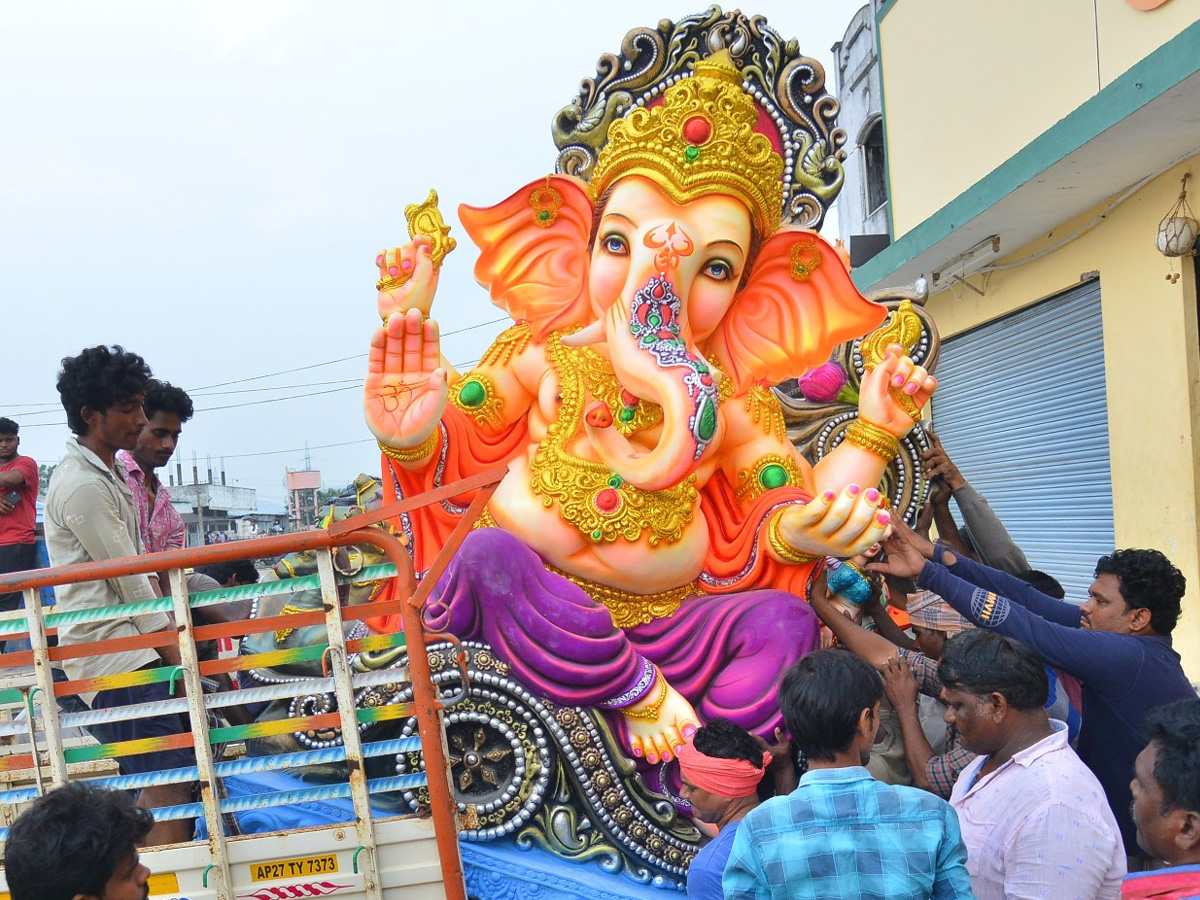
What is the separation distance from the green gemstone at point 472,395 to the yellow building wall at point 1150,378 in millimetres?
4502

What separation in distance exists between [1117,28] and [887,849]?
663 centimetres

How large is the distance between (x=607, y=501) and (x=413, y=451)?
0.66 metres

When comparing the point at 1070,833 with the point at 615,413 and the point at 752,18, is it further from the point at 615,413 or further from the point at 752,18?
the point at 752,18

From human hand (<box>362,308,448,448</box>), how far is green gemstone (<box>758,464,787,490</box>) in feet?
3.80

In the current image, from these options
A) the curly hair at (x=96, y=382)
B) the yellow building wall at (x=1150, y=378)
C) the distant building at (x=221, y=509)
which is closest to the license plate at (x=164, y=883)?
the curly hair at (x=96, y=382)

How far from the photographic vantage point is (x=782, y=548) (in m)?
3.62

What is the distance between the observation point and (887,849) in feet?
5.76

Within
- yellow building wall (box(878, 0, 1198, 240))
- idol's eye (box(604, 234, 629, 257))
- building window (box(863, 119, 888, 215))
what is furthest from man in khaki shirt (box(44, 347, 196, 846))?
building window (box(863, 119, 888, 215))

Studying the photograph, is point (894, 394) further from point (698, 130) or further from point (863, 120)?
point (863, 120)

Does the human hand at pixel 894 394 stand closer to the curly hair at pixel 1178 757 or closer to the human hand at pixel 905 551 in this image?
the human hand at pixel 905 551

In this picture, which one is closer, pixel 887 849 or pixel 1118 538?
pixel 887 849

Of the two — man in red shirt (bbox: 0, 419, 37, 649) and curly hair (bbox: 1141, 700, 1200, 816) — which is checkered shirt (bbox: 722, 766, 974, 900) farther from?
man in red shirt (bbox: 0, 419, 37, 649)

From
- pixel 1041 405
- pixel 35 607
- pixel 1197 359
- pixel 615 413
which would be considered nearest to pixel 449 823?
pixel 35 607

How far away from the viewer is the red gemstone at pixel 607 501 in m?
3.55
